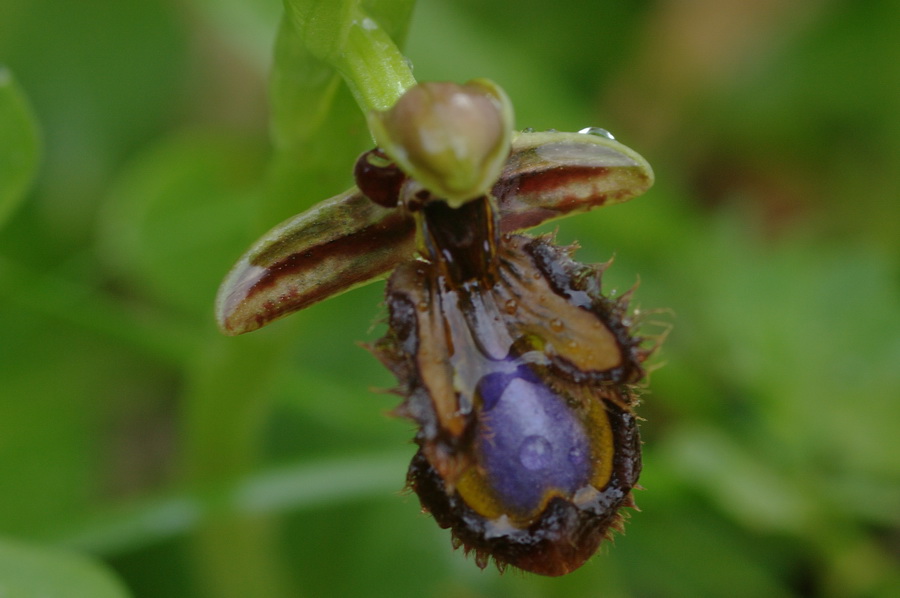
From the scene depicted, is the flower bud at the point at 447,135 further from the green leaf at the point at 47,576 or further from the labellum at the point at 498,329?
the green leaf at the point at 47,576

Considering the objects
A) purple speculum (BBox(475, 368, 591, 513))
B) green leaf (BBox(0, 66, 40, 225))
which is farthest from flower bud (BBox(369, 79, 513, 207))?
green leaf (BBox(0, 66, 40, 225))

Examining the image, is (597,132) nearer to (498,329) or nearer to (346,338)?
(498,329)

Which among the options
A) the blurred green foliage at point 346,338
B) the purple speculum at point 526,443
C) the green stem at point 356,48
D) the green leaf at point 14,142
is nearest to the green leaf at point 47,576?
the blurred green foliage at point 346,338

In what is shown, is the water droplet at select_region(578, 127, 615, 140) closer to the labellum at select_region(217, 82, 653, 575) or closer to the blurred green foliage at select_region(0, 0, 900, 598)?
the labellum at select_region(217, 82, 653, 575)

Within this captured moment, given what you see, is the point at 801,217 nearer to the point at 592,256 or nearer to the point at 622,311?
the point at 592,256

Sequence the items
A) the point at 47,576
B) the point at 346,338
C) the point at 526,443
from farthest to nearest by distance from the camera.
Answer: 1. the point at 346,338
2. the point at 47,576
3. the point at 526,443

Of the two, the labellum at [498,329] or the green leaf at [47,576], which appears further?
the green leaf at [47,576]

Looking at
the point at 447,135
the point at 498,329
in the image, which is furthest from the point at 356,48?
the point at 498,329
